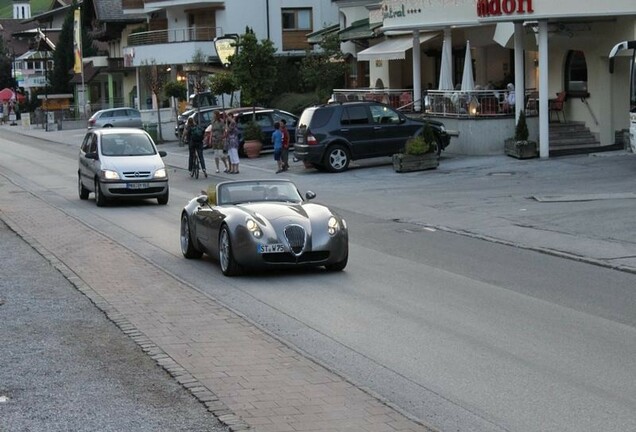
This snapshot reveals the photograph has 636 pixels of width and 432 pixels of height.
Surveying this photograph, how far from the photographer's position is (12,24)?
528 ft

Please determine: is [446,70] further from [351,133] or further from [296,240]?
[296,240]

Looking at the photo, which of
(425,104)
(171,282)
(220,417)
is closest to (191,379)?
(220,417)

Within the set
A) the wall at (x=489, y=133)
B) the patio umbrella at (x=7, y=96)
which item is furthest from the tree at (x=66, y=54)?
the wall at (x=489, y=133)

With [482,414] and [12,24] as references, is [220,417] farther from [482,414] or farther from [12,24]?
[12,24]

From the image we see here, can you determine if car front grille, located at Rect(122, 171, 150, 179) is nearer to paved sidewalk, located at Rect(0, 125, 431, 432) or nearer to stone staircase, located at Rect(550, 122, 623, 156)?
paved sidewalk, located at Rect(0, 125, 431, 432)

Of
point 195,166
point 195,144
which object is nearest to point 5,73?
point 195,166

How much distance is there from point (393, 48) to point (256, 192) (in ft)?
94.4

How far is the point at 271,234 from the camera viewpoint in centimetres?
1479

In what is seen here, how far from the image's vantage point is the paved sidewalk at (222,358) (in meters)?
7.91

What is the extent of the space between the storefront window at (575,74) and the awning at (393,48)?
8.31m

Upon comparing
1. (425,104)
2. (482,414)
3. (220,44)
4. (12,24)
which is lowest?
(482,414)

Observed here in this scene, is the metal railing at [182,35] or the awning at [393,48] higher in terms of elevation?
the metal railing at [182,35]

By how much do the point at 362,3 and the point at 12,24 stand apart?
4680 inches

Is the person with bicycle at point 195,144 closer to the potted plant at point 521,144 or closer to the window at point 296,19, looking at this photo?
the potted plant at point 521,144
